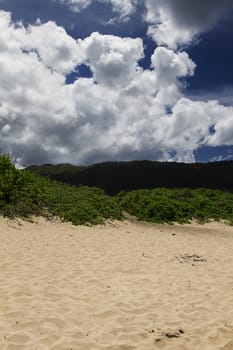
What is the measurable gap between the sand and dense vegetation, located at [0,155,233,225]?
4715 mm

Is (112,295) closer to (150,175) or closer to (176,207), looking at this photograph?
(176,207)

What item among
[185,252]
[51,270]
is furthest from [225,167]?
[51,270]

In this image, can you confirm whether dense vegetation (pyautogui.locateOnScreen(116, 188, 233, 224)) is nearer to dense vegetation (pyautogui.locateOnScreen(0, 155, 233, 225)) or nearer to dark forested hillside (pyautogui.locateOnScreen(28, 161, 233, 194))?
dense vegetation (pyautogui.locateOnScreen(0, 155, 233, 225))

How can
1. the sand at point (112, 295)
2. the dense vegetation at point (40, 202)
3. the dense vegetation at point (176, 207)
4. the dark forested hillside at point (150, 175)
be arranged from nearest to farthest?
the sand at point (112, 295)
the dense vegetation at point (40, 202)
the dense vegetation at point (176, 207)
the dark forested hillside at point (150, 175)

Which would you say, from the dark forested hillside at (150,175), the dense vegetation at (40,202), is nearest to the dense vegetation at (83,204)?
the dense vegetation at (40,202)

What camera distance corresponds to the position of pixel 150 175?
65.5 metres

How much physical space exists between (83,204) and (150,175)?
43.6m

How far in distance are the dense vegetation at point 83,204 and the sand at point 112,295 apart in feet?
15.5

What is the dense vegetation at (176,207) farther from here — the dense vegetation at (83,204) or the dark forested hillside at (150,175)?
the dark forested hillside at (150,175)

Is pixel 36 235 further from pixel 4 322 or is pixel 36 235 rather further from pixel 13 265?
pixel 4 322

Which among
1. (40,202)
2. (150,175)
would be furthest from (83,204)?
(150,175)

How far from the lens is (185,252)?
46.7 ft

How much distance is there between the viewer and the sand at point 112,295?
587 cm

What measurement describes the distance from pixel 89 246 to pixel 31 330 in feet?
27.9
